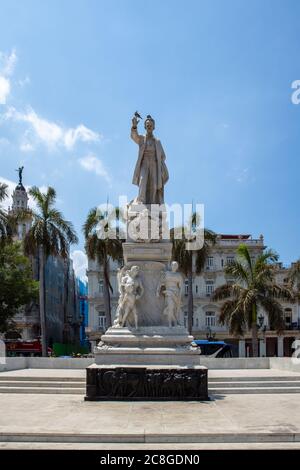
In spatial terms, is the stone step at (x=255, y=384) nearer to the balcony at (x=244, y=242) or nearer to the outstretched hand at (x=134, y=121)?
the outstretched hand at (x=134, y=121)

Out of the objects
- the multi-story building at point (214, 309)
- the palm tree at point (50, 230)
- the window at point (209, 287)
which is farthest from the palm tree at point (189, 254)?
the window at point (209, 287)

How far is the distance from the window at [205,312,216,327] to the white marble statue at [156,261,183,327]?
44.0m

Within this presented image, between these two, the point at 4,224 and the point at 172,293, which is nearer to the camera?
the point at 172,293

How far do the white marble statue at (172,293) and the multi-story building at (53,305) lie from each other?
3857 cm

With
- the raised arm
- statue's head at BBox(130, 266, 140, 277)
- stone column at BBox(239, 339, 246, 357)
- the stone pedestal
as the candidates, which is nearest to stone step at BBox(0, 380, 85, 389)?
the stone pedestal

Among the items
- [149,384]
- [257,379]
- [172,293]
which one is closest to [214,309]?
[257,379]

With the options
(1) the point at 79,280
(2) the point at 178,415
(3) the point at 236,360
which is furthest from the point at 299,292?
(1) the point at 79,280

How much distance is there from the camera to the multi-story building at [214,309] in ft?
179

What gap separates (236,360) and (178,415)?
10.1m

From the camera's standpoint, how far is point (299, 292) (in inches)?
1428

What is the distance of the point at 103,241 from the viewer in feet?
110

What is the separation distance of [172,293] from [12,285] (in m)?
27.3

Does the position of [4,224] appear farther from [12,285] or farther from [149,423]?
[149,423]

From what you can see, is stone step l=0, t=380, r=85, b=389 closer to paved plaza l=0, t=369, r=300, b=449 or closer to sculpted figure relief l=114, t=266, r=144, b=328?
paved plaza l=0, t=369, r=300, b=449
